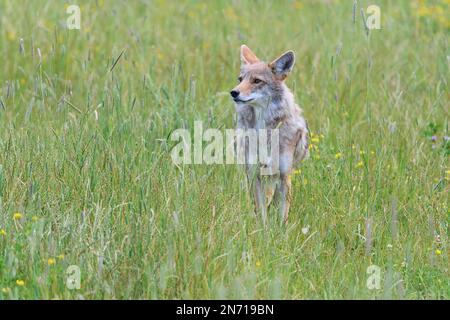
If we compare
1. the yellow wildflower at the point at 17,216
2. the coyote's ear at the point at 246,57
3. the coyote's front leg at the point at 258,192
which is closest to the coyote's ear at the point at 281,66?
the coyote's ear at the point at 246,57

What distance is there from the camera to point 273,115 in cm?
674

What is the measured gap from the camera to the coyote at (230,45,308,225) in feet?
21.4

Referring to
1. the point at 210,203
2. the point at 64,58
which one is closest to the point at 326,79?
the point at 64,58

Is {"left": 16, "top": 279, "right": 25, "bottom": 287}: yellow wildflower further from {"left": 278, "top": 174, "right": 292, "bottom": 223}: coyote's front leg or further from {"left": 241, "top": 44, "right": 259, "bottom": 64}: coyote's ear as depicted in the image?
{"left": 241, "top": 44, "right": 259, "bottom": 64}: coyote's ear

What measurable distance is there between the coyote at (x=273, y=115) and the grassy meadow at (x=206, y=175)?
0.55 feet

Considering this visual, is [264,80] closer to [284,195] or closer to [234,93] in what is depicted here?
[234,93]

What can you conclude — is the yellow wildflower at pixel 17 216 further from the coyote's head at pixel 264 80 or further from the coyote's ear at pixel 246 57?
the coyote's ear at pixel 246 57

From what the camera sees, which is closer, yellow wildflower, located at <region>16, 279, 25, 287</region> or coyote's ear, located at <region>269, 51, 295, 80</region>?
yellow wildflower, located at <region>16, 279, 25, 287</region>

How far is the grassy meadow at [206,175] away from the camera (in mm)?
4906

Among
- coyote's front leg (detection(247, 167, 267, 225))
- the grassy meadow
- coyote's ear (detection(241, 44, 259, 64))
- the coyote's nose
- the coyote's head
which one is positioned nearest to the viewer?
the grassy meadow

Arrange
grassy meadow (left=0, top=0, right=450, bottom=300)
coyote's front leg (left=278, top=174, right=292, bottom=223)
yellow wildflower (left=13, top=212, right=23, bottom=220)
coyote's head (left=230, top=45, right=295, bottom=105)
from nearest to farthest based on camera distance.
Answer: grassy meadow (left=0, top=0, right=450, bottom=300), yellow wildflower (left=13, top=212, right=23, bottom=220), coyote's front leg (left=278, top=174, right=292, bottom=223), coyote's head (left=230, top=45, right=295, bottom=105)

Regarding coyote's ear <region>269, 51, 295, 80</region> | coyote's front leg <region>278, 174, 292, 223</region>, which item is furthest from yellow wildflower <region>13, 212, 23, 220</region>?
coyote's ear <region>269, 51, 295, 80</region>

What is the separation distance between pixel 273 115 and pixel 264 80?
0.86 feet
